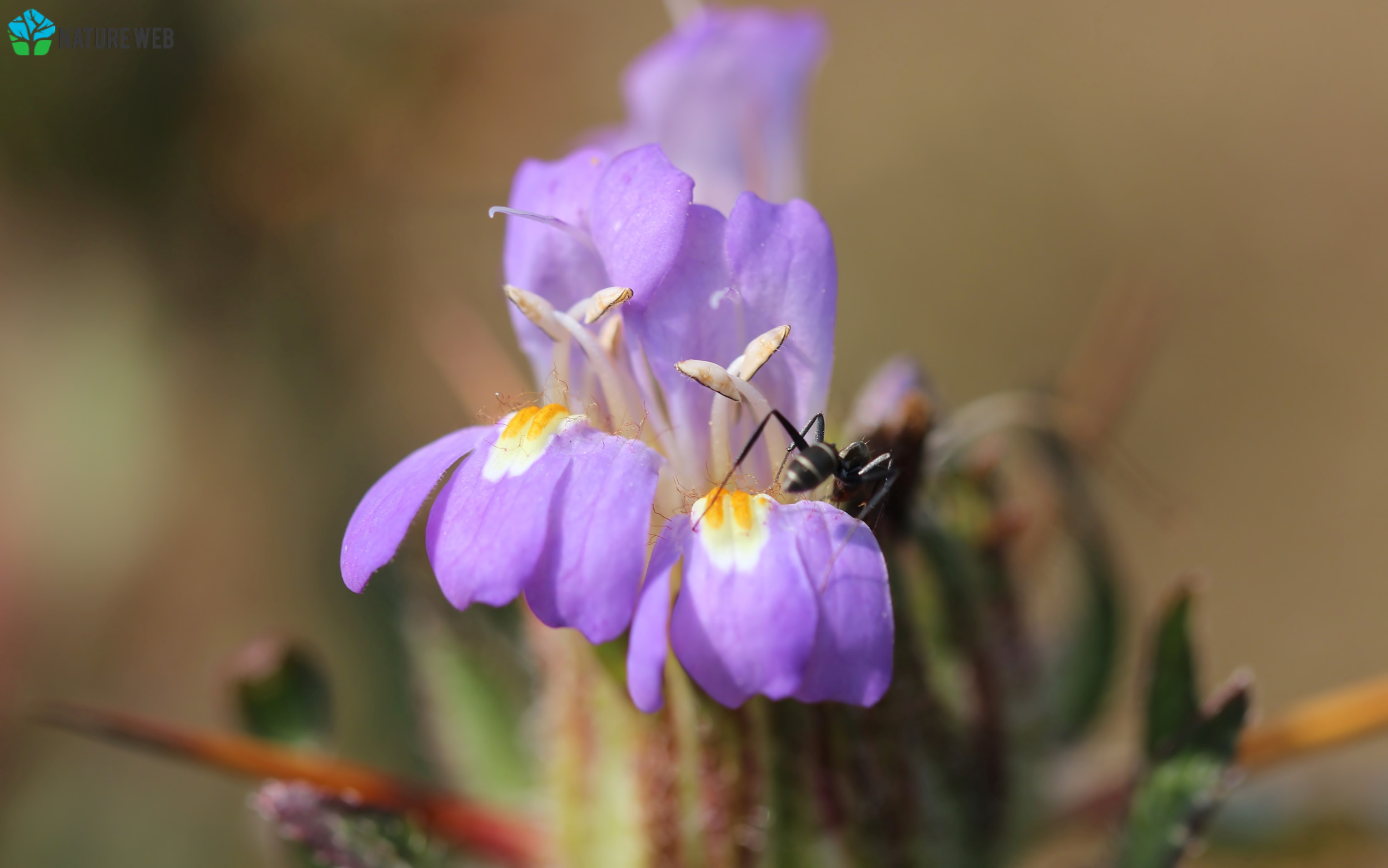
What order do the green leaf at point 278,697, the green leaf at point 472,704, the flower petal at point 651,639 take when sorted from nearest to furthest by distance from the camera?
the flower petal at point 651,639, the green leaf at point 278,697, the green leaf at point 472,704

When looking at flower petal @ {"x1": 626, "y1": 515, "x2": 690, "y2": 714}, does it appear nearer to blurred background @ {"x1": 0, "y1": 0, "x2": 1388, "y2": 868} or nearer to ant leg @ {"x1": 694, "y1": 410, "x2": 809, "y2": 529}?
ant leg @ {"x1": 694, "y1": 410, "x2": 809, "y2": 529}

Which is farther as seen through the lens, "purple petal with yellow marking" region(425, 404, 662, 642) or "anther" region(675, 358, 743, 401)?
"anther" region(675, 358, 743, 401)

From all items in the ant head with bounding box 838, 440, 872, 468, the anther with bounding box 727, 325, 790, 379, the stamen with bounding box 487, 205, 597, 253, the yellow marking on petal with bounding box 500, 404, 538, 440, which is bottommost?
the ant head with bounding box 838, 440, 872, 468

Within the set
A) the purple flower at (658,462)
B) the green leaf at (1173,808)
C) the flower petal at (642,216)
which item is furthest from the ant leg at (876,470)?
the green leaf at (1173,808)

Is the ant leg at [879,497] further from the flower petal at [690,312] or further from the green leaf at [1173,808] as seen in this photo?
the green leaf at [1173,808]

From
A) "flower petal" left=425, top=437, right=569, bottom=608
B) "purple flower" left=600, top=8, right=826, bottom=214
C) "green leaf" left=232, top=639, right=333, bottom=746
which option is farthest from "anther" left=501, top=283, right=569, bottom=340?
"green leaf" left=232, top=639, right=333, bottom=746

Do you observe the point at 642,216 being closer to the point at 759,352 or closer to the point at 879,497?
the point at 759,352

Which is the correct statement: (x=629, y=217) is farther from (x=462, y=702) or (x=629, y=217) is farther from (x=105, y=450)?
(x=105, y=450)

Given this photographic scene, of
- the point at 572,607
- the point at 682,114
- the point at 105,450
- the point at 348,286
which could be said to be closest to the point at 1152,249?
the point at 348,286
